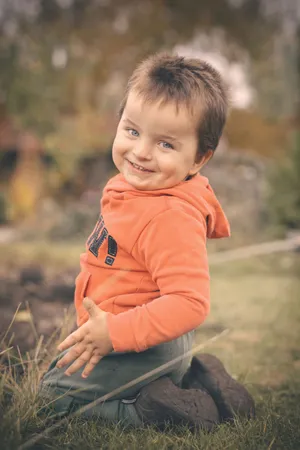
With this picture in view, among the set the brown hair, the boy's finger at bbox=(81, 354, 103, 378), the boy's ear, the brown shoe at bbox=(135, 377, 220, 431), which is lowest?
the brown shoe at bbox=(135, 377, 220, 431)

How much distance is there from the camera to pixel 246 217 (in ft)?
32.2

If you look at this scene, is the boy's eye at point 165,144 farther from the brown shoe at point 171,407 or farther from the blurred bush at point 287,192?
the blurred bush at point 287,192

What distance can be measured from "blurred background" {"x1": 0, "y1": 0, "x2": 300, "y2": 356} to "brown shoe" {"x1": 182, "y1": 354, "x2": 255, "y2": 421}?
5.01 meters

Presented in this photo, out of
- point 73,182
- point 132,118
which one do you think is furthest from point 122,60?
point 132,118

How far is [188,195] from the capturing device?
2.13 metres

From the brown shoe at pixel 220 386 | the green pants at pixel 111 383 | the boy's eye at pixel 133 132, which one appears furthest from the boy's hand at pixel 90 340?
the boy's eye at pixel 133 132

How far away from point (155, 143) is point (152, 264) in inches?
18.5

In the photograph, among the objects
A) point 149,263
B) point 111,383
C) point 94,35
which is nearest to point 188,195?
point 149,263

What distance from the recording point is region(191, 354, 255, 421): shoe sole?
88.4 inches

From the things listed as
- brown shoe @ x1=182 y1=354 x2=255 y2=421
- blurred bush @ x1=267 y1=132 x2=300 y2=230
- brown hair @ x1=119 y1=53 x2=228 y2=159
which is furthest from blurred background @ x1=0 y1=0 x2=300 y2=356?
brown hair @ x1=119 y1=53 x2=228 y2=159

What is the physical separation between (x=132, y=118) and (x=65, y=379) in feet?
3.44

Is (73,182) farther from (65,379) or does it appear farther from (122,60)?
(65,379)

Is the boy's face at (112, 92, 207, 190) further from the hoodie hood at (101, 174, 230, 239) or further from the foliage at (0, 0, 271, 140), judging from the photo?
the foliage at (0, 0, 271, 140)

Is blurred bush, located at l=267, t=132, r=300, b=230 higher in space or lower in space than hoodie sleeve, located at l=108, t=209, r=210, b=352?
lower
